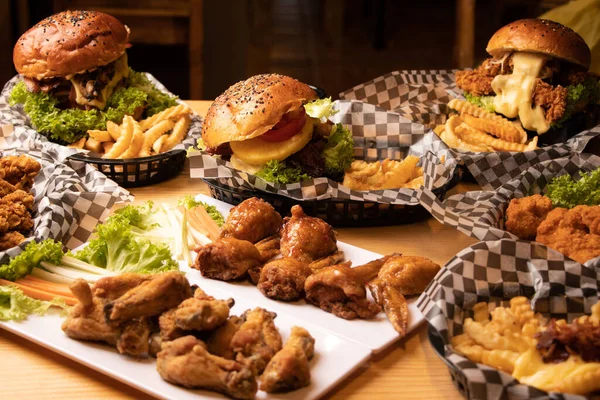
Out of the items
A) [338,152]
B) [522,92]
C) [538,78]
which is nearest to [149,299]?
[338,152]

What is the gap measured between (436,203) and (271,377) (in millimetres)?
1219

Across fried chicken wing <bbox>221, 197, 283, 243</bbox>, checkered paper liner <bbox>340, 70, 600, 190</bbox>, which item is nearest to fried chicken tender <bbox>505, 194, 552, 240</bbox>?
checkered paper liner <bbox>340, 70, 600, 190</bbox>

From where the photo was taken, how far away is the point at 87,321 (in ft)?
7.45

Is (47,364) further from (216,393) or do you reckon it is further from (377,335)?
(377,335)

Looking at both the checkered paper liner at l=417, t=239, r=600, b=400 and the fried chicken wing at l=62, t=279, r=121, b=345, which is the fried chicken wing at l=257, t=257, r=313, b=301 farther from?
the fried chicken wing at l=62, t=279, r=121, b=345

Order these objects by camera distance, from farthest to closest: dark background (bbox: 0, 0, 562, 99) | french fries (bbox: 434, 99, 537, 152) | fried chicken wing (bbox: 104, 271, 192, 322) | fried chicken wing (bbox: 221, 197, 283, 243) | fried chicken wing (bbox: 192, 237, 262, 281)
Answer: dark background (bbox: 0, 0, 562, 99) < french fries (bbox: 434, 99, 537, 152) < fried chicken wing (bbox: 221, 197, 283, 243) < fried chicken wing (bbox: 192, 237, 262, 281) < fried chicken wing (bbox: 104, 271, 192, 322)

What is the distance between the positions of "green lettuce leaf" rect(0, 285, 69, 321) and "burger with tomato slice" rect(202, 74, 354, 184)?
3.90 ft

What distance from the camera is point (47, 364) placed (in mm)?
2311

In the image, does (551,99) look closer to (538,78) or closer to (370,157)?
(538,78)

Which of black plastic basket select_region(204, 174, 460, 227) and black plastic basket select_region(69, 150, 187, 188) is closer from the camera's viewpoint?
black plastic basket select_region(204, 174, 460, 227)

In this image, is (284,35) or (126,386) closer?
(126,386)

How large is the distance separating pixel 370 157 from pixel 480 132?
615mm

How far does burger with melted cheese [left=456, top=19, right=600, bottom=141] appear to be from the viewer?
410 centimetres

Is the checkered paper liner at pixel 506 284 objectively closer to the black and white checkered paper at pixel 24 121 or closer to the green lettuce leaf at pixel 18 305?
the green lettuce leaf at pixel 18 305
